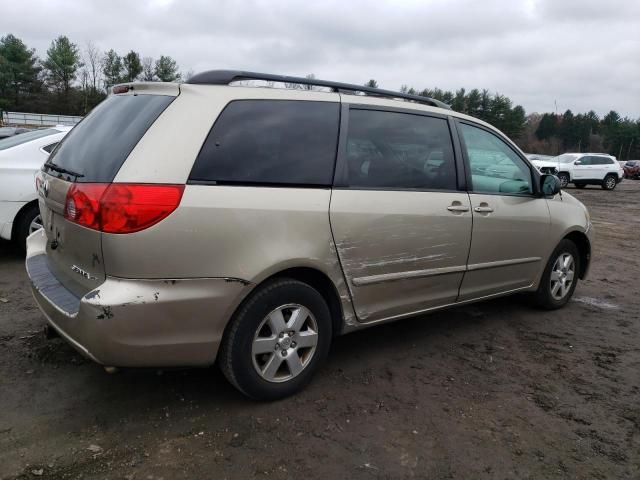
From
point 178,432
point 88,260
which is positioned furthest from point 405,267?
point 88,260

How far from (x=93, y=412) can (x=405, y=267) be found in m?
1.96

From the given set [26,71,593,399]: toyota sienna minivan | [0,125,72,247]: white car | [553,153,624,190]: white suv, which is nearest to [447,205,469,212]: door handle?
[26,71,593,399]: toyota sienna minivan

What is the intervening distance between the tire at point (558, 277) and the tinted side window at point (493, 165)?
2.56ft

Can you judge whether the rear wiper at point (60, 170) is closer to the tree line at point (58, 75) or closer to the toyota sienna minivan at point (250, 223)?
the toyota sienna minivan at point (250, 223)

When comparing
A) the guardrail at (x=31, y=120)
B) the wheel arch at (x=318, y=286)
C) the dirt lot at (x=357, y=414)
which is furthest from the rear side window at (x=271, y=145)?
the guardrail at (x=31, y=120)

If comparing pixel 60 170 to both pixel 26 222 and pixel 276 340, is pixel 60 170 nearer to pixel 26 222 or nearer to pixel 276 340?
pixel 276 340

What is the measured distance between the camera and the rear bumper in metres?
2.41

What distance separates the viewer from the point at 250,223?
2635mm

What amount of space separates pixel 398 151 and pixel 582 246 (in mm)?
2675

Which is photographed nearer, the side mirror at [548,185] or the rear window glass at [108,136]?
the rear window glass at [108,136]

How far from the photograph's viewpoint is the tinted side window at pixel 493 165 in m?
3.93

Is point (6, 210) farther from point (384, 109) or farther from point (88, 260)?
point (384, 109)

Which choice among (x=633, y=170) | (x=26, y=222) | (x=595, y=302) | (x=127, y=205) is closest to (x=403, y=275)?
(x=127, y=205)

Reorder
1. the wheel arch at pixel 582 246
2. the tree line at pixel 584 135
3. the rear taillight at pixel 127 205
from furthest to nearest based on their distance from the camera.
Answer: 1. the tree line at pixel 584 135
2. the wheel arch at pixel 582 246
3. the rear taillight at pixel 127 205
